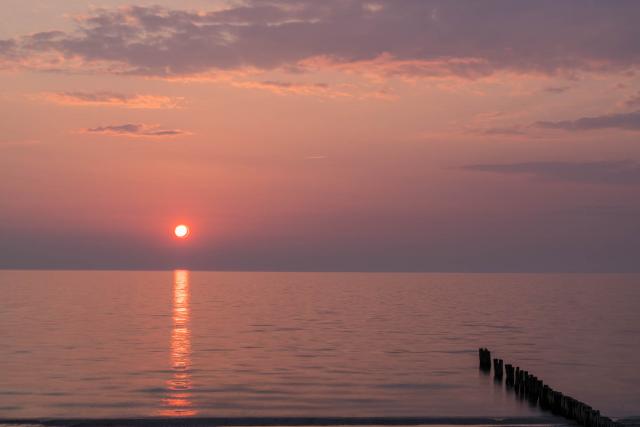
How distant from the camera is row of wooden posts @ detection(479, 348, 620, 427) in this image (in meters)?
28.4

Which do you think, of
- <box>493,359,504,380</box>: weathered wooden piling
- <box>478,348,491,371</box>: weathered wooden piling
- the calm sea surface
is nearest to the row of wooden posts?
<box>493,359,504,380</box>: weathered wooden piling

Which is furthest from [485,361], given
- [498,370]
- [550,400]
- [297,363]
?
[550,400]

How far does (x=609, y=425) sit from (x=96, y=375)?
93.7 ft

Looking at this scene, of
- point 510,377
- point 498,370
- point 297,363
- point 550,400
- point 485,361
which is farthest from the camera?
point 297,363

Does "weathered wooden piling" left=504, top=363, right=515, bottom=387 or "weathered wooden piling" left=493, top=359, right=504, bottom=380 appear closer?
"weathered wooden piling" left=504, top=363, right=515, bottom=387

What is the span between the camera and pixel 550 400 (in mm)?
34312

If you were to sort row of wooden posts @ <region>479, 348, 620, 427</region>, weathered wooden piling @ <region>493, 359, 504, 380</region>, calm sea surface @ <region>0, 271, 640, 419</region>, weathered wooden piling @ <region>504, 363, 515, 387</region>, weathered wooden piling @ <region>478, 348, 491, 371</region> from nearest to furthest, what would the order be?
row of wooden posts @ <region>479, 348, 620, 427</region> < calm sea surface @ <region>0, 271, 640, 419</region> < weathered wooden piling @ <region>504, 363, 515, 387</region> < weathered wooden piling @ <region>493, 359, 504, 380</region> < weathered wooden piling @ <region>478, 348, 491, 371</region>

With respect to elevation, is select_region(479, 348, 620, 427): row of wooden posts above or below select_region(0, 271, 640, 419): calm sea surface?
below

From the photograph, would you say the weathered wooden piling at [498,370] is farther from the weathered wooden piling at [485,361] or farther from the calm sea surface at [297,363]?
the weathered wooden piling at [485,361]

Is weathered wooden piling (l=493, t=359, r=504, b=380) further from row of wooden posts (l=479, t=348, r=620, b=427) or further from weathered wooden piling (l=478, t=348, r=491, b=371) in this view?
weathered wooden piling (l=478, t=348, r=491, b=371)

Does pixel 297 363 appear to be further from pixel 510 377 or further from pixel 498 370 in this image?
pixel 510 377

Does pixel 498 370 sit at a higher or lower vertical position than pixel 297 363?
lower

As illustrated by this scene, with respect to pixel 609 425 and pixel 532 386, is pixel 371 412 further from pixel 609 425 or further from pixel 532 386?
pixel 609 425

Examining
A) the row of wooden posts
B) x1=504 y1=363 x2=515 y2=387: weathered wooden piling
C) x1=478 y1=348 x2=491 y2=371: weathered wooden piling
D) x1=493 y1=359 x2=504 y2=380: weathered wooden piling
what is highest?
x1=478 y1=348 x2=491 y2=371: weathered wooden piling
